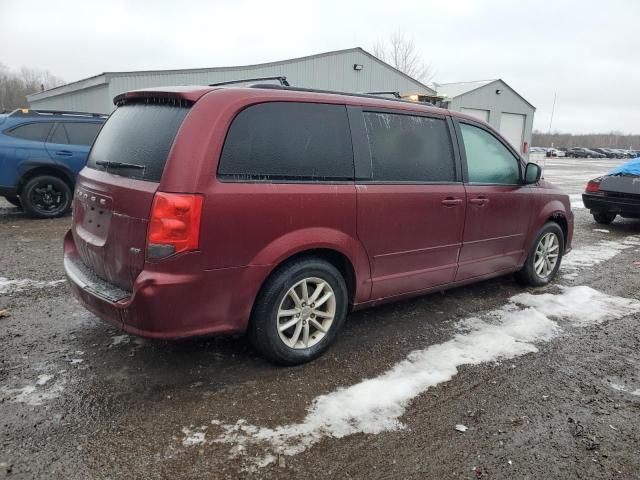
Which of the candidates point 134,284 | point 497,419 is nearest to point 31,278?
point 134,284

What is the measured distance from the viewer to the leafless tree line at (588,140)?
94.4 m

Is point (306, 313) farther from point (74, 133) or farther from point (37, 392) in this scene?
point (74, 133)

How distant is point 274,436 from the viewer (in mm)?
2631

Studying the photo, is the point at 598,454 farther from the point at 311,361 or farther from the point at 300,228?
the point at 300,228


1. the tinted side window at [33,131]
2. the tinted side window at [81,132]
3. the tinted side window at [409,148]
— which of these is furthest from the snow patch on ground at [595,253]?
the tinted side window at [33,131]

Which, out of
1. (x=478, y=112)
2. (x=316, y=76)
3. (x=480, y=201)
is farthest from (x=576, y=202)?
(x=478, y=112)

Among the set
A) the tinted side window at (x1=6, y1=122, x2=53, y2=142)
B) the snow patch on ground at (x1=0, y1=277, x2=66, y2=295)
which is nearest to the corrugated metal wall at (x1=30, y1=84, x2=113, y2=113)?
the tinted side window at (x1=6, y1=122, x2=53, y2=142)

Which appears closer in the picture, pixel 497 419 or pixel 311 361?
pixel 497 419

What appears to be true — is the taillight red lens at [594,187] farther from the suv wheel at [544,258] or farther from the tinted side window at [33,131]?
the tinted side window at [33,131]

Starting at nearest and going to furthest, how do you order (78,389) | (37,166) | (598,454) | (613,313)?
(598,454), (78,389), (613,313), (37,166)

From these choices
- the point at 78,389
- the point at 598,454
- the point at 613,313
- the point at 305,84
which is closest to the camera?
the point at 598,454

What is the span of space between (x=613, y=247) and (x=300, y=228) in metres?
6.54

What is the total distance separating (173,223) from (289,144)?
0.91 meters

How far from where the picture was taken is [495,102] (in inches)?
1124
